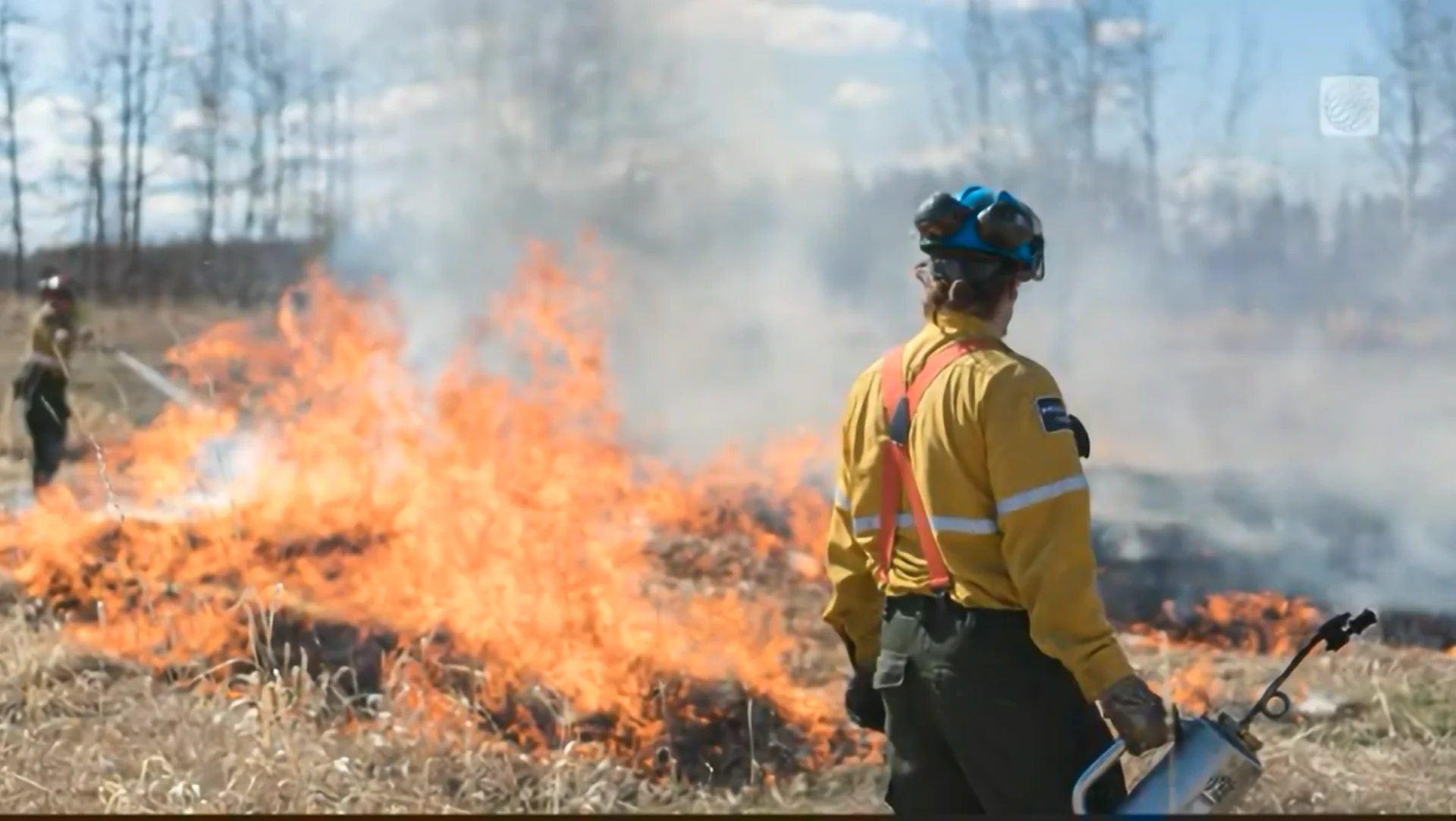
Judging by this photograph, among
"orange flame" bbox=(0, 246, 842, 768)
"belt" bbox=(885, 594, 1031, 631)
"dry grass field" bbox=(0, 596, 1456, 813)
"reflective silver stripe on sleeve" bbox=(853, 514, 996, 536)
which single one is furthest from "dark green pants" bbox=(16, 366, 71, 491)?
"reflective silver stripe on sleeve" bbox=(853, 514, 996, 536)

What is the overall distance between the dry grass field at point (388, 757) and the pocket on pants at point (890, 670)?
169 centimetres

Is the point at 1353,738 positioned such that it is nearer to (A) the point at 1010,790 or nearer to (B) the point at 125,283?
(A) the point at 1010,790

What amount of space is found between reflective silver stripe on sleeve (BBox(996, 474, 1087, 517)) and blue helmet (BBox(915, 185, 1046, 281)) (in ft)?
1.63

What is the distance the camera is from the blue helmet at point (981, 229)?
9.62 feet

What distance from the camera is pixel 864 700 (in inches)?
127

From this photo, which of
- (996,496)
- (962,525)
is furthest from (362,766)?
(996,496)

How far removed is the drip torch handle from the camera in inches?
108

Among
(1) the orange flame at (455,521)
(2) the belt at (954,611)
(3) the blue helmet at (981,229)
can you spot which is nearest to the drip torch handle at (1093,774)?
(2) the belt at (954,611)

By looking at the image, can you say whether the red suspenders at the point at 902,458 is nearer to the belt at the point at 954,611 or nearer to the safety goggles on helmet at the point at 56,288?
the belt at the point at 954,611

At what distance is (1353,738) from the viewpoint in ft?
16.2

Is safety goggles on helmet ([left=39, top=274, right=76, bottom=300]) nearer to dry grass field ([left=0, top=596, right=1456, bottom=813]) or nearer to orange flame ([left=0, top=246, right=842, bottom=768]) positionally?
orange flame ([left=0, top=246, right=842, bottom=768])

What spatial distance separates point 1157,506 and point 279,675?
13.7ft

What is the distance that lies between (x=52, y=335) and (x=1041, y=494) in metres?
6.68

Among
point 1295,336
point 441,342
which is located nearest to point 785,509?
point 441,342
